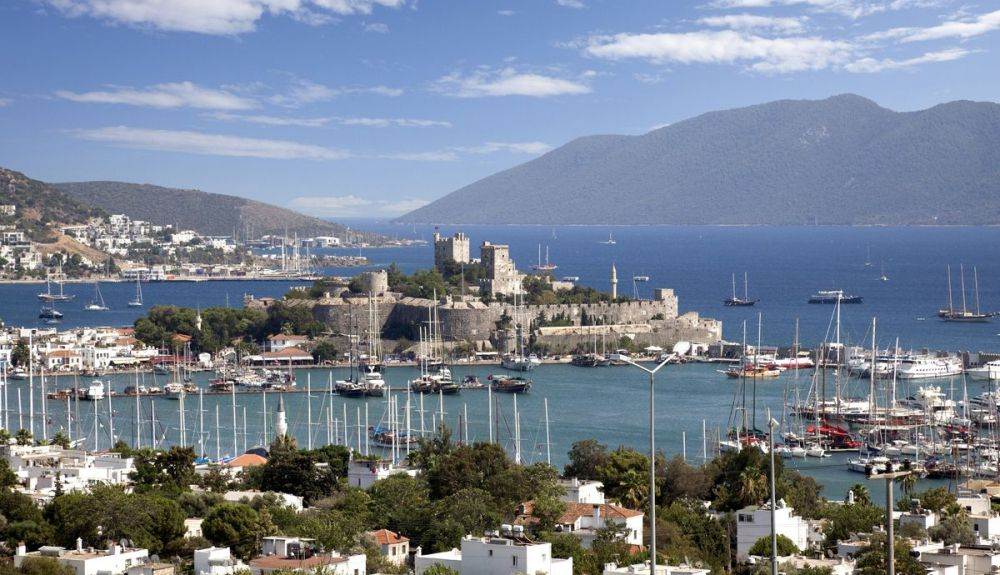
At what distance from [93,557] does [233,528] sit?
6.57 feet

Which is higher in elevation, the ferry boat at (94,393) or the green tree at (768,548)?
the green tree at (768,548)

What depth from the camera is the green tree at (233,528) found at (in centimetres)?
1927

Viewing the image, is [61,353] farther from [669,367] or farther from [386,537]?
[386,537]

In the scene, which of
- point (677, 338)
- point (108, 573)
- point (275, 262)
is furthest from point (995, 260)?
point (108, 573)

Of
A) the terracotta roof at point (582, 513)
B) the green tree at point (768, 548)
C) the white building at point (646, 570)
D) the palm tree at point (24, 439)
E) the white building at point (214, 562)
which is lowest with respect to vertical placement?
the green tree at point (768, 548)

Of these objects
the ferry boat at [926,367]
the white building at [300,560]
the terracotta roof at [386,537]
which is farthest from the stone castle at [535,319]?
the white building at [300,560]

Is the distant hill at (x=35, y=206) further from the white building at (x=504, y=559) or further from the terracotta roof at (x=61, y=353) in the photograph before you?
the white building at (x=504, y=559)

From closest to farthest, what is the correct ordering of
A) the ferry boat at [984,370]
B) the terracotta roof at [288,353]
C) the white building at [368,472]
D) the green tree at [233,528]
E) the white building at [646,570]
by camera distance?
the white building at [646,570], the green tree at [233,528], the white building at [368,472], the ferry boat at [984,370], the terracotta roof at [288,353]

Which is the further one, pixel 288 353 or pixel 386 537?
pixel 288 353

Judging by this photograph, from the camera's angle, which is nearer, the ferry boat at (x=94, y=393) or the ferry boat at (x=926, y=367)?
the ferry boat at (x=94, y=393)

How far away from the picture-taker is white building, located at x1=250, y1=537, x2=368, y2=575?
1681 centimetres

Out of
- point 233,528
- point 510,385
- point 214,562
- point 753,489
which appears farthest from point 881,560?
point 510,385

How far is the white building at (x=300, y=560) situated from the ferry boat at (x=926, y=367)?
3606cm

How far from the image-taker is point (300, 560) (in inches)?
679
